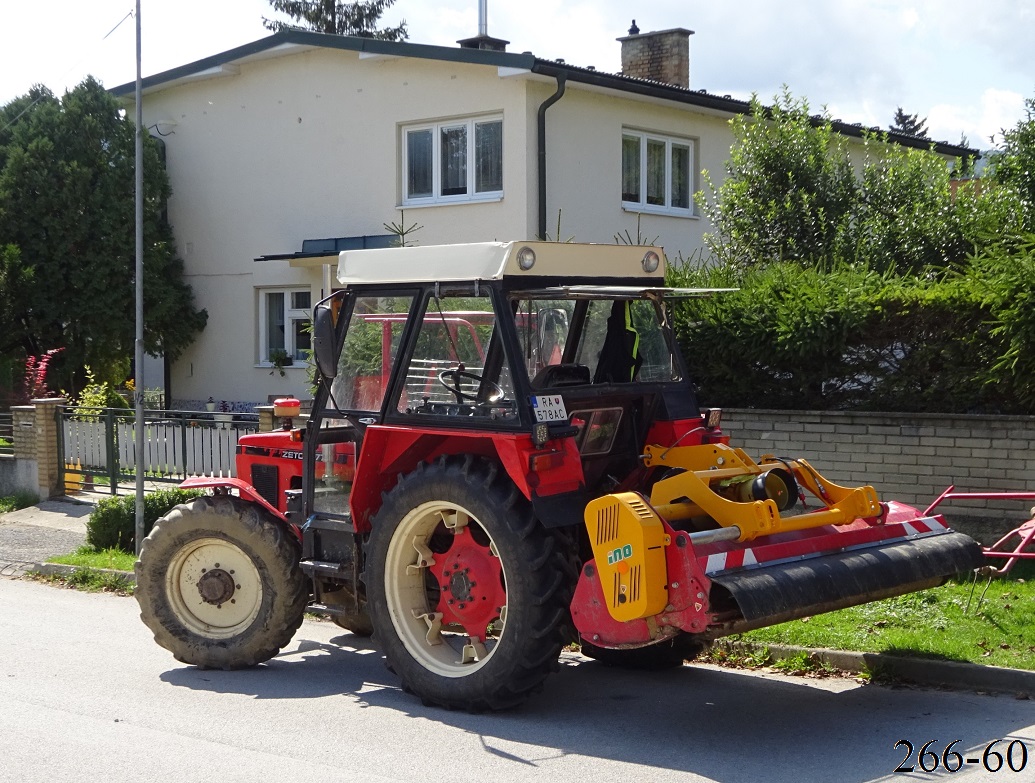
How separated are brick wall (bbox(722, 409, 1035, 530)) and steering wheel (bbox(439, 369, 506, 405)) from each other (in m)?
4.70

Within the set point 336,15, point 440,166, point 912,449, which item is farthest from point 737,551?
point 336,15

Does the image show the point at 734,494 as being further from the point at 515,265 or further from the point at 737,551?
the point at 515,265

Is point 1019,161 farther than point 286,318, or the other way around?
point 286,318

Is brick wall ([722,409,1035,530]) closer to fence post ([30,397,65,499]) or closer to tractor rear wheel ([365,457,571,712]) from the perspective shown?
tractor rear wheel ([365,457,571,712])

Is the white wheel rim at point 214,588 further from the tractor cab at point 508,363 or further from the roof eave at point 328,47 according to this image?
the roof eave at point 328,47

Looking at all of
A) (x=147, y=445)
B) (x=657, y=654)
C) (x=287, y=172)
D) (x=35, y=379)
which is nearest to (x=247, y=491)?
(x=657, y=654)

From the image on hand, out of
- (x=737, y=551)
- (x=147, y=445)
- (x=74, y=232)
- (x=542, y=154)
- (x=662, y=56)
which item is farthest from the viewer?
(x=662, y=56)

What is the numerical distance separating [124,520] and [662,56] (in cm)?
1486

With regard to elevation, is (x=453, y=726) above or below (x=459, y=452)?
below

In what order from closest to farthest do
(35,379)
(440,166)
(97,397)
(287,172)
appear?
(97,397) < (440,166) < (35,379) < (287,172)

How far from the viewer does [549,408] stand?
6.78 metres

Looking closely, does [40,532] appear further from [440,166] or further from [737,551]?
[737,551]

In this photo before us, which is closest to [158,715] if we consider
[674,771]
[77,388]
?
[674,771]

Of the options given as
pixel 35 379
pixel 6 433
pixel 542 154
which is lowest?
pixel 6 433
